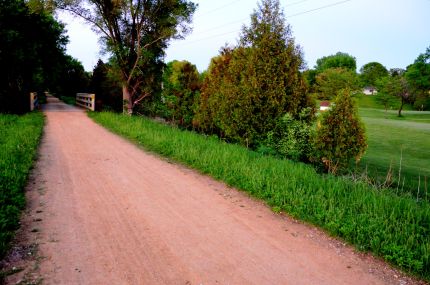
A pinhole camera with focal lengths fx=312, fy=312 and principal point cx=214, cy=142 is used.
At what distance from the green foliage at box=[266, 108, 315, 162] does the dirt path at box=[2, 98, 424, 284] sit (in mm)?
3317

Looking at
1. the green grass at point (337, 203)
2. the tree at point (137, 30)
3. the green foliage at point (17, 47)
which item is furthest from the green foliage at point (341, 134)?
the green foliage at point (17, 47)

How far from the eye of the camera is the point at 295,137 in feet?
31.2

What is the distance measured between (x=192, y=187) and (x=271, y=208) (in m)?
1.83

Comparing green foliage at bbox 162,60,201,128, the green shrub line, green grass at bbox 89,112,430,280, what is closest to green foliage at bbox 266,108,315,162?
green grass at bbox 89,112,430,280

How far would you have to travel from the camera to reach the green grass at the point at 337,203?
13.1ft

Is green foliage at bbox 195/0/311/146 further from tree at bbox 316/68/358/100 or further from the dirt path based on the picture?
tree at bbox 316/68/358/100

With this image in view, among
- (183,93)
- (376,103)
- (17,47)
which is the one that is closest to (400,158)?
(183,93)

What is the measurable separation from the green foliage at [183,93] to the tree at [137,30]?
3.64 meters

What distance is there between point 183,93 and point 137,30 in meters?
6.20

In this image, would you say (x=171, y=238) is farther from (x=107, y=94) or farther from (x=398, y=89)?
(x=398, y=89)

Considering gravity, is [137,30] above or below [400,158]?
above

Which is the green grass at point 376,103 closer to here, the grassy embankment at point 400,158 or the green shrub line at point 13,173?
the grassy embankment at point 400,158

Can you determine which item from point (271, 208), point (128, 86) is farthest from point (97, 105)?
point (271, 208)

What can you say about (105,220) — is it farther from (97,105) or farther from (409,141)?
(409,141)
